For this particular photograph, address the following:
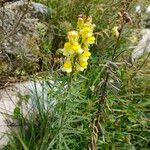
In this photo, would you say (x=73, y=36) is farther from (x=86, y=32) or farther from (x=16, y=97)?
(x=16, y=97)

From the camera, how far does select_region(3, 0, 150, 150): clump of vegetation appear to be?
343cm

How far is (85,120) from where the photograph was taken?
13.1ft

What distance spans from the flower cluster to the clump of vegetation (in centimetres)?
3

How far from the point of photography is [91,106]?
13.2 ft

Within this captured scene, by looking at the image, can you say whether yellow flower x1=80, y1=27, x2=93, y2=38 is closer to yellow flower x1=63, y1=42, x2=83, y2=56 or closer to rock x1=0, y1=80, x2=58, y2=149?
yellow flower x1=63, y1=42, x2=83, y2=56

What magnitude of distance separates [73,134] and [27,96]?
48 cm

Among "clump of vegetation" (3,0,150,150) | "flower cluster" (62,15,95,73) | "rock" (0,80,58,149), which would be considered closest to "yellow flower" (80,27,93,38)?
"flower cluster" (62,15,95,73)

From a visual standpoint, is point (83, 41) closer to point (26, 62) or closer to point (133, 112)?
point (133, 112)

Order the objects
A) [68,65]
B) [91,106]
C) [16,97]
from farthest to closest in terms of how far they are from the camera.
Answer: [16,97], [91,106], [68,65]

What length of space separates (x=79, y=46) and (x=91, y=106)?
1.01m

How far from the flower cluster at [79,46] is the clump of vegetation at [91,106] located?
34 millimetres

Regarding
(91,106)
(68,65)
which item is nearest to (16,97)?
(91,106)

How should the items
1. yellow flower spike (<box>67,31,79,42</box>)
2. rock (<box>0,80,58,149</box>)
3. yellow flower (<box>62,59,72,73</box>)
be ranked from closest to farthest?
yellow flower spike (<box>67,31,79,42</box>)
yellow flower (<box>62,59,72,73</box>)
rock (<box>0,80,58,149</box>)

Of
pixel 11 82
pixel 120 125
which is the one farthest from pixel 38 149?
pixel 11 82
